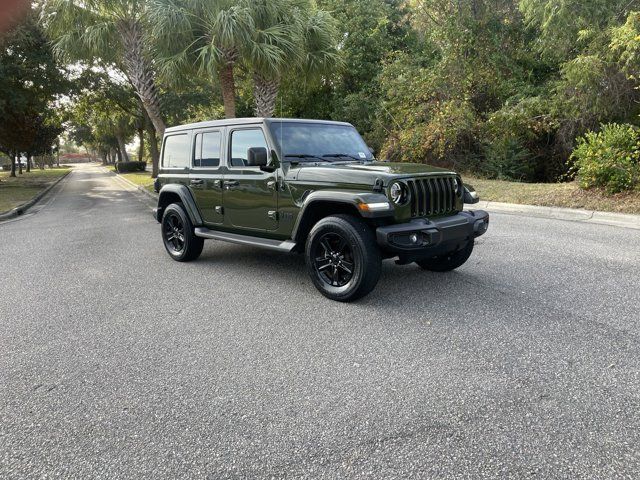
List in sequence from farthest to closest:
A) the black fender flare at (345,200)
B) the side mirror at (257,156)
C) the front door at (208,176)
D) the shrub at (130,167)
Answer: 1. the shrub at (130,167)
2. the front door at (208,176)
3. the side mirror at (257,156)
4. the black fender flare at (345,200)

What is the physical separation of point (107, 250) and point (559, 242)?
7.24m

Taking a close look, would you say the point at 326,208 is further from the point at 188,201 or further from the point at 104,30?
the point at 104,30

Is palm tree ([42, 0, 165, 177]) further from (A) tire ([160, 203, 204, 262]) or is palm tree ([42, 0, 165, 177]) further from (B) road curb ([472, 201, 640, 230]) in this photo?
(B) road curb ([472, 201, 640, 230])

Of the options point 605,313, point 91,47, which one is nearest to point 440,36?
point 91,47

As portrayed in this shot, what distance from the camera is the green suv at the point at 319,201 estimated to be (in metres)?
3.99

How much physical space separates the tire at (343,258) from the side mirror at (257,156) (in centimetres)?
93

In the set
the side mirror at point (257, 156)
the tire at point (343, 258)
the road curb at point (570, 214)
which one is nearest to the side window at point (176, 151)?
→ the side mirror at point (257, 156)

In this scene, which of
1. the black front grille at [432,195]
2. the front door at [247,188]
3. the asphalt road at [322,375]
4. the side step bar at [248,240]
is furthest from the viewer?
the front door at [247,188]

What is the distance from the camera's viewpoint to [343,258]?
426 cm

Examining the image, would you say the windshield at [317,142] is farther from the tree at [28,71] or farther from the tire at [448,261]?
the tree at [28,71]

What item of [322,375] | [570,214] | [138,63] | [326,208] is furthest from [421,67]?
[322,375]

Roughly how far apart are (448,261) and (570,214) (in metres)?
5.85

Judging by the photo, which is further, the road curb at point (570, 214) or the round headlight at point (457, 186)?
the road curb at point (570, 214)

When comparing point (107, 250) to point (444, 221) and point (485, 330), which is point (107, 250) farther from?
point (485, 330)
